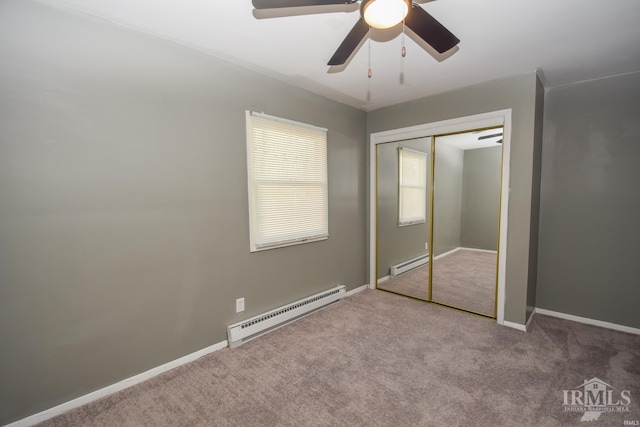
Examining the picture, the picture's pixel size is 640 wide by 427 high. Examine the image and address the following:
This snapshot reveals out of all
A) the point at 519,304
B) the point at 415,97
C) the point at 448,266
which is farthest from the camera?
the point at 448,266

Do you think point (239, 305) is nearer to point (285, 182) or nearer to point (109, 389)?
point (109, 389)

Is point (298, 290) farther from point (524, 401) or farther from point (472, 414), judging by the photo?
point (524, 401)

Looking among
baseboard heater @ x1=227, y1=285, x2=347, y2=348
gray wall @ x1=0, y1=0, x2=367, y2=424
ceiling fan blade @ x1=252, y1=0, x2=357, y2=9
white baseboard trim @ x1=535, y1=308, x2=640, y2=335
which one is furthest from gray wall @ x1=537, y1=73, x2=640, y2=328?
gray wall @ x1=0, y1=0, x2=367, y2=424

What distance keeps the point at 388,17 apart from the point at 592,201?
2936 mm

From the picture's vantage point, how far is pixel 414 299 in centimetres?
344

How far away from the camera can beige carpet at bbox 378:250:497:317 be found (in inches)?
119

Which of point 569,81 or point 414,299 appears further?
point 414,299

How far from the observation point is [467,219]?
3.21 metres

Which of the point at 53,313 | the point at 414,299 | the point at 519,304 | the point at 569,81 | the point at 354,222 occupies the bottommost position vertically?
the point at 414,299

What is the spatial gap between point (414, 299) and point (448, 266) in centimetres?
61

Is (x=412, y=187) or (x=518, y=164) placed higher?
(x=518, y=164)

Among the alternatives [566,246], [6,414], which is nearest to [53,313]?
[6,414]

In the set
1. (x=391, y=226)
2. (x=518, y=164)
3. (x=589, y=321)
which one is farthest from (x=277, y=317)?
(x=589, y=321)

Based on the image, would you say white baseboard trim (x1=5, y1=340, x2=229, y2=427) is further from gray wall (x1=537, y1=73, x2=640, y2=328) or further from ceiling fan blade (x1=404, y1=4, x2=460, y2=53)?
gray wall (x1=537, y1=73, x2=640, y2=328)
